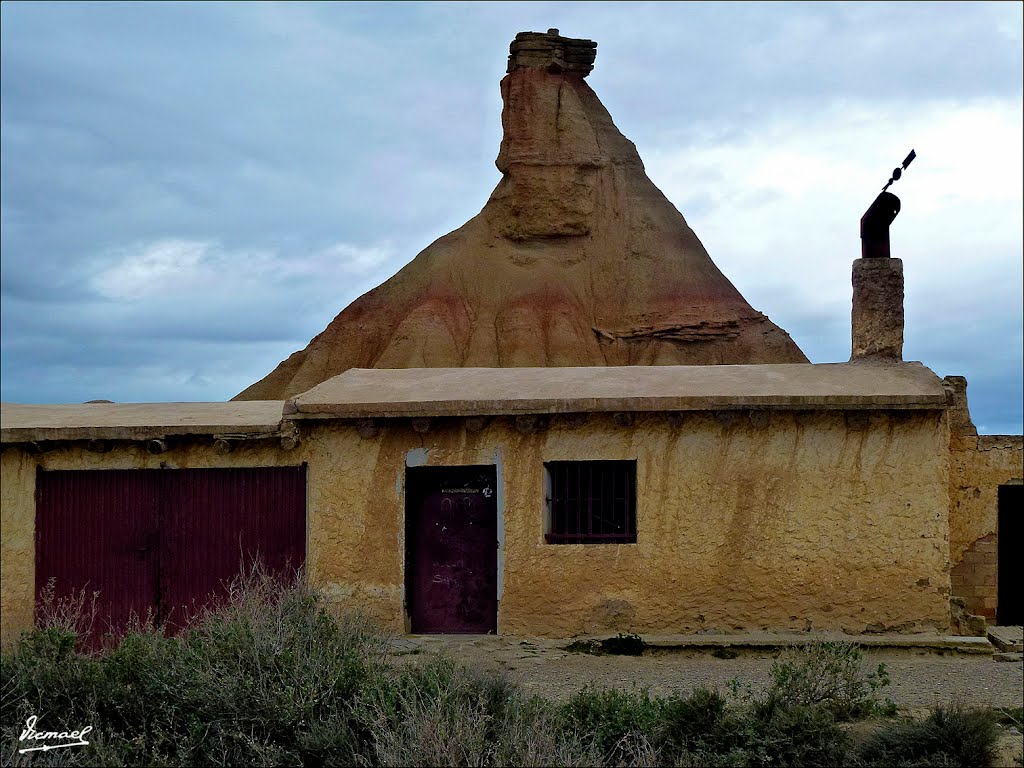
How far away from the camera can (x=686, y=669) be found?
33.6 ft

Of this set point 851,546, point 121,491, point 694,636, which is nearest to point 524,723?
point 694,636

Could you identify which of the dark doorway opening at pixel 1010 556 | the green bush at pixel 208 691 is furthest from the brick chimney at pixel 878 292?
the green bush at pixel 208 691

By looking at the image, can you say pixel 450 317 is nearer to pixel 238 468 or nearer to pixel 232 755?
pixel 238 468

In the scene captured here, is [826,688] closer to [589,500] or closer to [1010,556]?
[589,500]

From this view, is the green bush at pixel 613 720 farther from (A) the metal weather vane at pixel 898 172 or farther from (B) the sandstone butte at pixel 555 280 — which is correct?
(B) the sandstone butte at pixel 555 280

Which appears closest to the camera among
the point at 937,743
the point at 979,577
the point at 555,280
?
the point at 937,743

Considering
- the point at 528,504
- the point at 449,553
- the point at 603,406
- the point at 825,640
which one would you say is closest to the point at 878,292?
the point at 603,406

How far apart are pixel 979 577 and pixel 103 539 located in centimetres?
1032

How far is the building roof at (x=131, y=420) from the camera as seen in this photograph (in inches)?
432

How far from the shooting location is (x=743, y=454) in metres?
11.3

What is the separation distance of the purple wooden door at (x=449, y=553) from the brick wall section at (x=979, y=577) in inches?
230

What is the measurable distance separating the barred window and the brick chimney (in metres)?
3.65

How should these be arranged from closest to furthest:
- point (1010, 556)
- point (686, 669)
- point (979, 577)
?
point (686, 669) < point (979, 577) < point (1010, 556)

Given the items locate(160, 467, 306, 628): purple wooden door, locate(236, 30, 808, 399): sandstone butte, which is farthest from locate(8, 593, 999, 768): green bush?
locate(236, 30, 808, 399): sandstone butte
